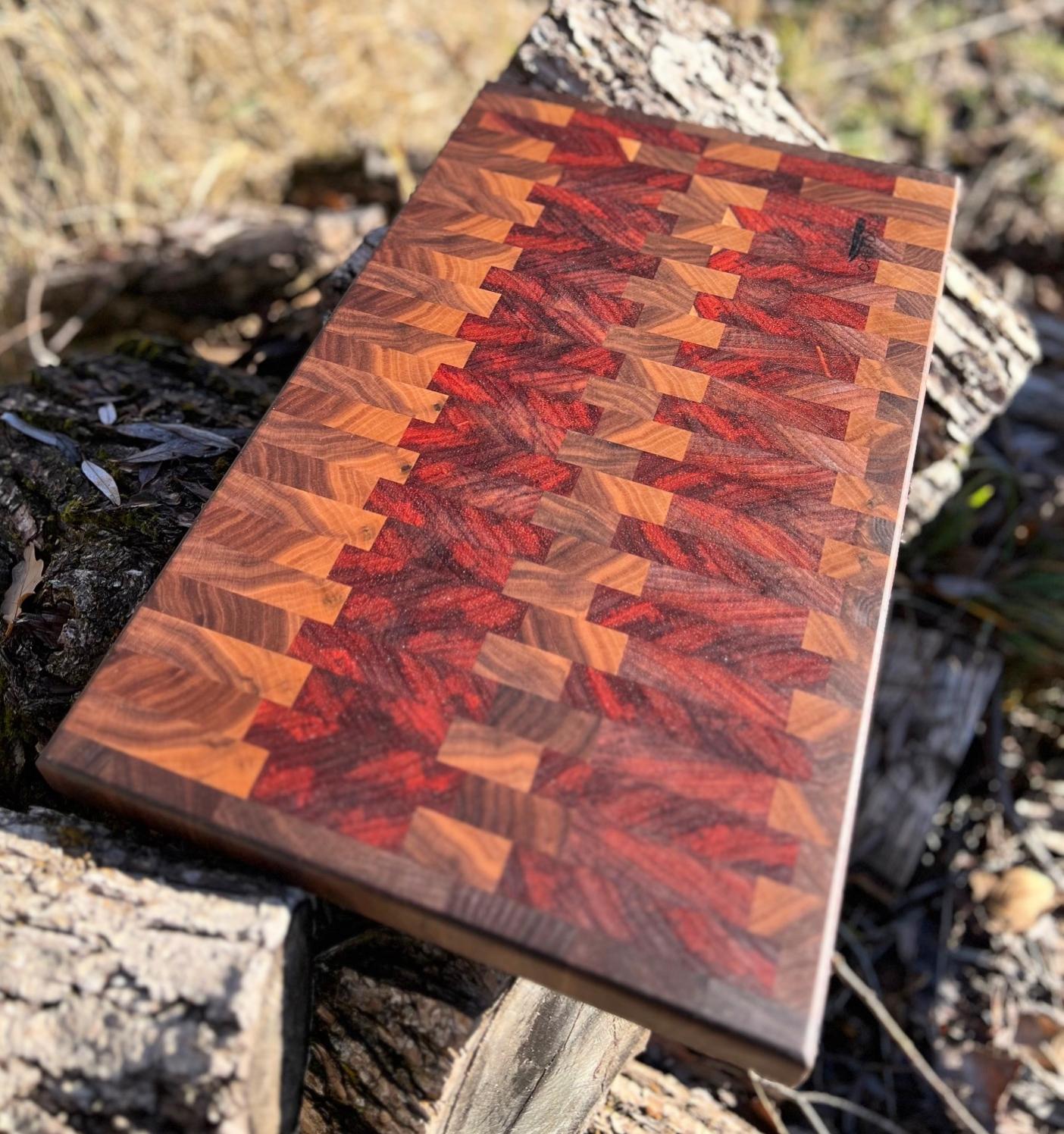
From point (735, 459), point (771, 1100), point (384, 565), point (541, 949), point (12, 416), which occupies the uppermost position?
point (735, 459)

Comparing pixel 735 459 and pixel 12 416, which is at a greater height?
pixel 735 459

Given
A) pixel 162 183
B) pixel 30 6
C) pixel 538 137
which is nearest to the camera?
pixel 538 137

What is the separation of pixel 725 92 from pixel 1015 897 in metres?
1.70

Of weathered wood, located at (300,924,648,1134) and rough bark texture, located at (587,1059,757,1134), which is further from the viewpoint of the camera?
rough bark texture, located at (587,1059,757,1134)

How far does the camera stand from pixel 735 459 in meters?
1.41

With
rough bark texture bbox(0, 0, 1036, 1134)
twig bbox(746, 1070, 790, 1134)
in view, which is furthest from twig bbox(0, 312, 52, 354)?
twig bbox(746, 1070, 790, 1134)

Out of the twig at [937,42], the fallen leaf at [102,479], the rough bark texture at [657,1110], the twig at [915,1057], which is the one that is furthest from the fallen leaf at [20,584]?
the twig at [937,42]

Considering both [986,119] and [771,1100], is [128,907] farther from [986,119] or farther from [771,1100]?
[986,119]

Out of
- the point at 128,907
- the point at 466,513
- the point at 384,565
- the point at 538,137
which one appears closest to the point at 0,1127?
the point at 128,907

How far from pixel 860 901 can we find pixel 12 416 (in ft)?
6.19

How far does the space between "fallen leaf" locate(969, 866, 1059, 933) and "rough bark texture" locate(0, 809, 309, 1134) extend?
1589 millimetres

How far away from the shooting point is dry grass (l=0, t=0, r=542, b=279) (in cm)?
307

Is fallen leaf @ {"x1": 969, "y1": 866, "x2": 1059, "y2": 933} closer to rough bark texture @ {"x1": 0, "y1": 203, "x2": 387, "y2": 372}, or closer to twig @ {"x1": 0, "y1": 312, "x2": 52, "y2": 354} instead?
rough bark texture @ {"x1": 0, "y1": 203, "x2": 387, "y2": 372}

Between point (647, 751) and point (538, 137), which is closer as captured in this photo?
point (647, 751)
